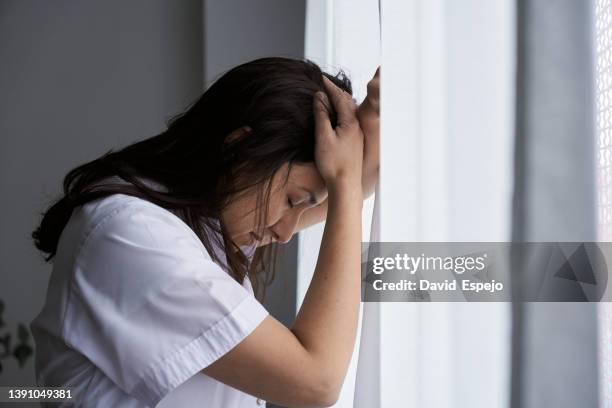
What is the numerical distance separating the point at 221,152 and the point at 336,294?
233 mm

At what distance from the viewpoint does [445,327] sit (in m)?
0.62

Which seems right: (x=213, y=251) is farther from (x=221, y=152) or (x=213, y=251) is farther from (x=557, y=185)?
(x=557, y=185)

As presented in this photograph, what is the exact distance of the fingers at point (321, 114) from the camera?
79 cm

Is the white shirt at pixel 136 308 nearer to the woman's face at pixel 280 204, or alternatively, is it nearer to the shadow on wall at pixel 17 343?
the woman's face at pixel 280 204

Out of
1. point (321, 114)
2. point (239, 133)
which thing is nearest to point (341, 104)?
point (321, 114)

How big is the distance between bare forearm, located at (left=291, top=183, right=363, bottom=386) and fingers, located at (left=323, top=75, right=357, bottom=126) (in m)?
0.10

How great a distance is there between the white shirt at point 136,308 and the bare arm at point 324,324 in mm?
28

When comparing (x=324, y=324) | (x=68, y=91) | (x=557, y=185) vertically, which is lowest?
(x=324, y=324)

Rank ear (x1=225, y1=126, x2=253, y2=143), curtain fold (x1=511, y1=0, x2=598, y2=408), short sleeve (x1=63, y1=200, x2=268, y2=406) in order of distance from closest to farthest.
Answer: curtain fold (x1=511, y1=0, x2=598, y2=408) < short sleeve (x1=63, y1=200, x2=268, y2=406) < ear (x1=225, y1=126, x2=253, y2=143)

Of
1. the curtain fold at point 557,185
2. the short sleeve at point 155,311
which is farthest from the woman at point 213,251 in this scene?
the curtain fold at point 557,185

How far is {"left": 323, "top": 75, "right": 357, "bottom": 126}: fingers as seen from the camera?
32.6 inches

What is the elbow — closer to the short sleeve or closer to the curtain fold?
the short sleeve

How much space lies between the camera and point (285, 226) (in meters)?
0.89

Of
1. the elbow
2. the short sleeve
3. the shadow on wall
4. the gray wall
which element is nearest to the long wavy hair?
the short sleeve
